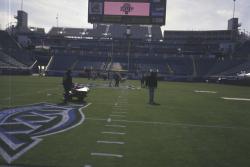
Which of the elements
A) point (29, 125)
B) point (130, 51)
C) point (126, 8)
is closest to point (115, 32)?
point (130, 51)

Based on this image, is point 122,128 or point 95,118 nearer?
point 122,128

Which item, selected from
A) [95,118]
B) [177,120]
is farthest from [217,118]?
[95,118]

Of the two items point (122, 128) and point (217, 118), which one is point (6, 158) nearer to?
point (122, 128)

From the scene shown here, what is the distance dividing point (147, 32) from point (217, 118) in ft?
280

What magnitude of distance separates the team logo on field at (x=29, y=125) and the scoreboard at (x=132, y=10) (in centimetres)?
3810

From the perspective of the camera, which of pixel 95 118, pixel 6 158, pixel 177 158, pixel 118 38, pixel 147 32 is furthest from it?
pixel 147 32

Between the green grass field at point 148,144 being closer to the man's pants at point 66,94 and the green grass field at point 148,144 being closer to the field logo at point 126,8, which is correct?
the man's pants at point 66,94

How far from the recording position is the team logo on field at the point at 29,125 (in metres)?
8.20

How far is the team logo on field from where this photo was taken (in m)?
8.20

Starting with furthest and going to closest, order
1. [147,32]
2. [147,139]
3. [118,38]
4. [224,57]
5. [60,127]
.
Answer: [147,32], [118,38], [224,57], [60,127], [147,139]

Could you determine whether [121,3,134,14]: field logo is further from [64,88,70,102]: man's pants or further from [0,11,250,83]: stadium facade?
[64,88,70,102]: man's pants

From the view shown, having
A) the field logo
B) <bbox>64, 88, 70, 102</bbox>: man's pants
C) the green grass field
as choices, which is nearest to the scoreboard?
the field logo

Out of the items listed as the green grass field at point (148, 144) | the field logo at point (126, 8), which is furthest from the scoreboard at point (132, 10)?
the green grass field at point (148, 144)

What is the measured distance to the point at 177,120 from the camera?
1359 centimetres
